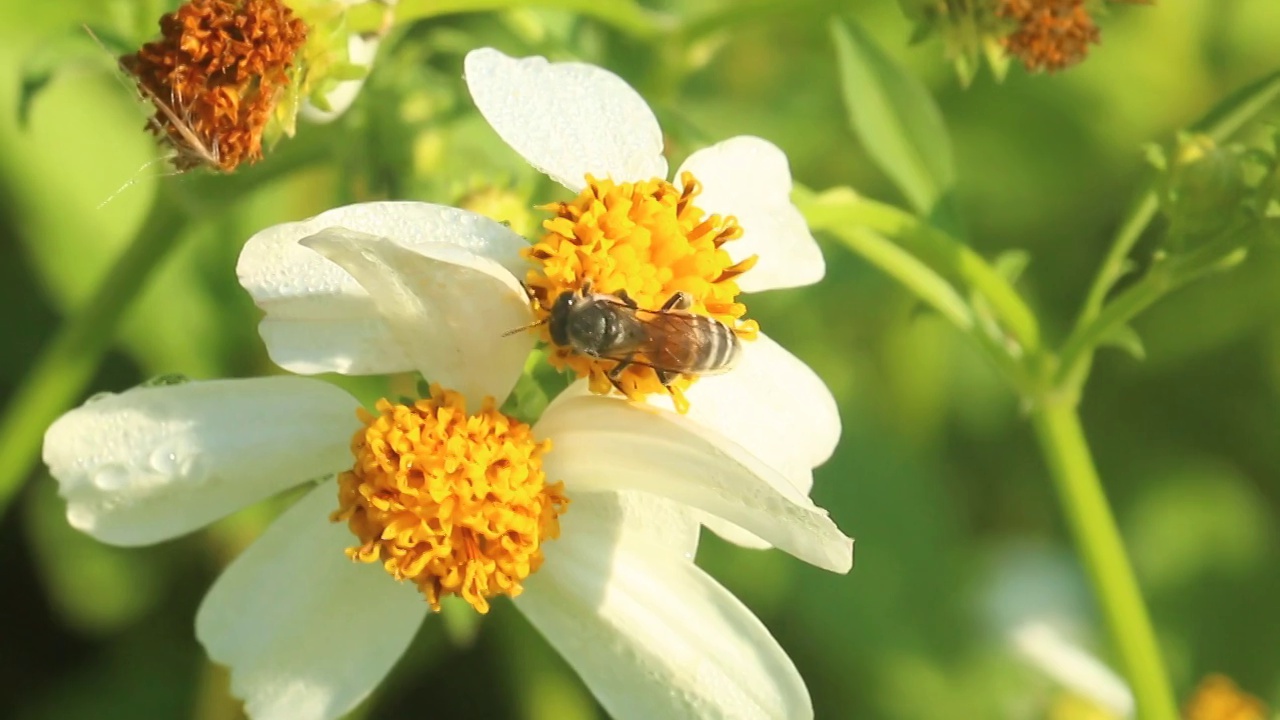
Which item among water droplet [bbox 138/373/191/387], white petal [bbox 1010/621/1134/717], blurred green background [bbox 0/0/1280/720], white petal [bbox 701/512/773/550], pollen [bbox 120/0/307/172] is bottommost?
white petal [bbox 1010/621/1134/717]

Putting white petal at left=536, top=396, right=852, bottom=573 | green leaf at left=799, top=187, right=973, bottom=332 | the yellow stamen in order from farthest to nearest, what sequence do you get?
the yellow stamen → green leaf at left=799, top=187, right=973, bottom=332 → white petal at left=536, top=396, right=852, bottom=573

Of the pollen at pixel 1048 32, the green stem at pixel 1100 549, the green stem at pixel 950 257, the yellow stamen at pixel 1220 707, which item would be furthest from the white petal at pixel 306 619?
the yellow stamen at pixel 1220 707

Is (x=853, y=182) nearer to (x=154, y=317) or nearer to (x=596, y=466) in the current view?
(x=154, y=317)

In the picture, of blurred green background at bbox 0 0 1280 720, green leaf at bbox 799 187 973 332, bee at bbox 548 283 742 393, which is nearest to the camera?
bee at bbox 548 283 742 393

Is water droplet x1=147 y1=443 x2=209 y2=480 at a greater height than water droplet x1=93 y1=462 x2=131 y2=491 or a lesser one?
greater

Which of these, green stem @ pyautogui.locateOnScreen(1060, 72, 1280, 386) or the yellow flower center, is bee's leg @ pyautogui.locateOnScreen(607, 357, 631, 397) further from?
green stem @ pyautogui.locateOnScreen(1060, 72, 1280, 386)

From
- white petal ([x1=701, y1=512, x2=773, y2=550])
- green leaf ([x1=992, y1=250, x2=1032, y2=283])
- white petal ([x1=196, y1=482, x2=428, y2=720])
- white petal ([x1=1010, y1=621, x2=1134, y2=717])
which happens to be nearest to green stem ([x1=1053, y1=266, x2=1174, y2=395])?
green leaf ([x1=992, y1=250, x2=1032, y2=283])

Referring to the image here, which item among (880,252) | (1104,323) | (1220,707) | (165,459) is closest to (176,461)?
(165,459)
